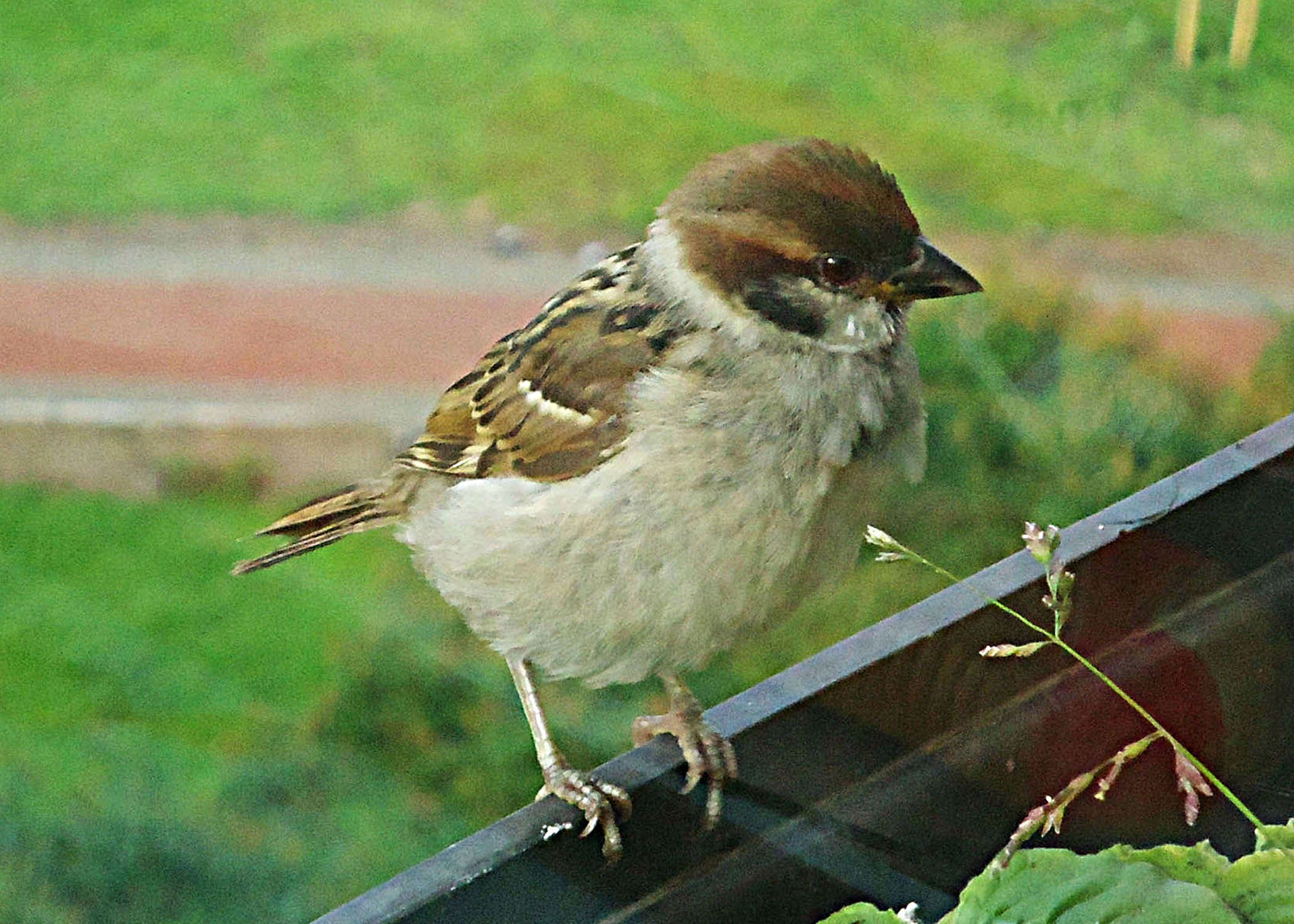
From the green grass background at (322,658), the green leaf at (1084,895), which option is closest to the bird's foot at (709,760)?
the green leaf at (1084,895)

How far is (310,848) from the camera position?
1.79 metres

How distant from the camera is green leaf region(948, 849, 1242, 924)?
0.66 m

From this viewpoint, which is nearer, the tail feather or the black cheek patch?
the black cheek patch

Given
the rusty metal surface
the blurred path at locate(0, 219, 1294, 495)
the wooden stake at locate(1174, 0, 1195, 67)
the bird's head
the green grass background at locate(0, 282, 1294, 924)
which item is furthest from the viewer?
the blurred path at locate(0, 219, 1294, 495)

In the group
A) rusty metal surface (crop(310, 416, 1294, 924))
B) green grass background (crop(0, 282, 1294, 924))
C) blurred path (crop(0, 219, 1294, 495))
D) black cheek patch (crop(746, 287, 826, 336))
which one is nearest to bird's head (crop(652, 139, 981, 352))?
black cheek patch (crop(746, 287, 826, 336))

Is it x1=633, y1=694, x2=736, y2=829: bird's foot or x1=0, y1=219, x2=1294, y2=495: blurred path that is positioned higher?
x1=633, y1=694, x2=736, y2=829: bird's foot

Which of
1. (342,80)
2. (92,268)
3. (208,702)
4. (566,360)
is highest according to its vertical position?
(566,360)

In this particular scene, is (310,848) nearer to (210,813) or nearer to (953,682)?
(210,813)

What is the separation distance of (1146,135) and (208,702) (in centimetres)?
141

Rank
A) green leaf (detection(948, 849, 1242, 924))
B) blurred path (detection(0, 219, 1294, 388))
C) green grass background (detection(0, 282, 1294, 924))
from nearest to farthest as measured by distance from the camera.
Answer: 1. green leaf (detection(948, 849, 1242, 924))
2. green grass background (detection(0, 282, 1294, 924))
3. blurred path (detection(0, 219, 1294, 388))

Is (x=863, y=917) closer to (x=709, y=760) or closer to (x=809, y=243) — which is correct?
(x=709, y=760)

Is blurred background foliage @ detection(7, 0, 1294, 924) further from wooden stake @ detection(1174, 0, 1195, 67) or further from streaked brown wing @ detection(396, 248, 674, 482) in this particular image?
streaked brown wing @ detection(396, 248, 674, 482)

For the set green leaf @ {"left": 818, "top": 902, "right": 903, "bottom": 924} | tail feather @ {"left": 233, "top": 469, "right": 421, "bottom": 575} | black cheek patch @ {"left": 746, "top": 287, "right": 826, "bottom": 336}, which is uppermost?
black cheek patch @ {"left": 746, "top": 287, "right": 826, "bottom": 336}

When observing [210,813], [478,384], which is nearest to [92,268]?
[210,813]
